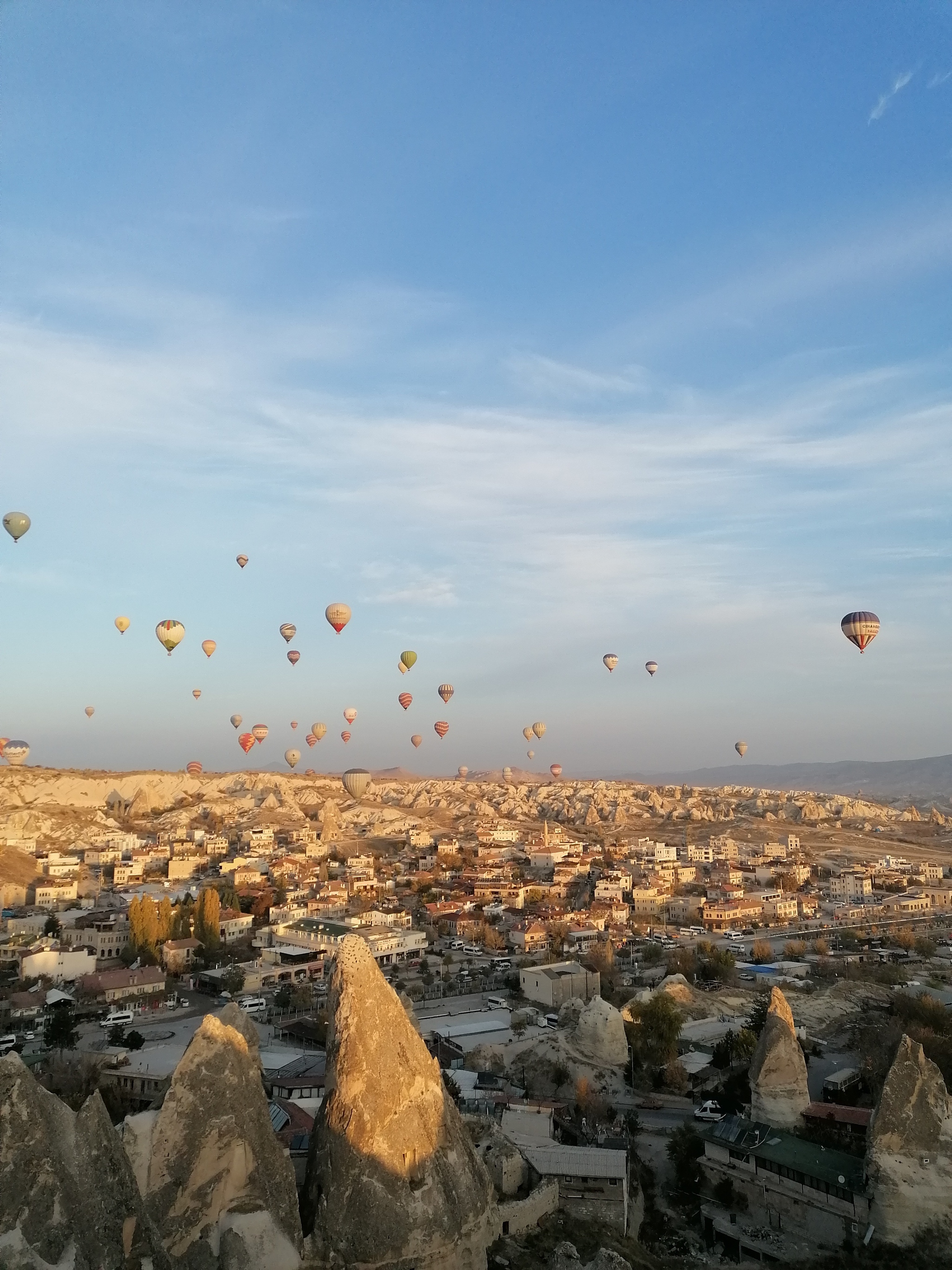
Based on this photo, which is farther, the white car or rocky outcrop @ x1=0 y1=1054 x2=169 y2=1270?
the white car

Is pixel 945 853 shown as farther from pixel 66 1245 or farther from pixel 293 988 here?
pixel 66 1245

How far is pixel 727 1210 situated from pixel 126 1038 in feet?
40.3

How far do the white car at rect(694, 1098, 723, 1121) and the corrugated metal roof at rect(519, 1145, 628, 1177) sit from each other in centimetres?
392

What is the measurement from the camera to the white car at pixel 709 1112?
1511cm

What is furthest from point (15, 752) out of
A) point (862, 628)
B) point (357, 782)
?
point (862, 628)

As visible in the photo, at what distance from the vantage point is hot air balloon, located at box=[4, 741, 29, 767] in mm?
49062

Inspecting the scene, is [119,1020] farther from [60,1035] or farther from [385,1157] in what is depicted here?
[385,1157]

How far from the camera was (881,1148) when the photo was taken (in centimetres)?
1112

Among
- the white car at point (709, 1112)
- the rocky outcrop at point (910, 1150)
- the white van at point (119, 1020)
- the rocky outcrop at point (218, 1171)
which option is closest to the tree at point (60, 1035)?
the white van at point (119, 1020)

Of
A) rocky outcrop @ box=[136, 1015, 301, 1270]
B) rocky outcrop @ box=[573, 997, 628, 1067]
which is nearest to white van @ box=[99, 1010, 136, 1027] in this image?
rocky outcrop @ box=[573, 997, 628, 1067]

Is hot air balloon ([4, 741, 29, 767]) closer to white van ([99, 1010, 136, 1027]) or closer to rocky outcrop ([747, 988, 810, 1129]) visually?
white van ([99, 1010, 136, 1027])

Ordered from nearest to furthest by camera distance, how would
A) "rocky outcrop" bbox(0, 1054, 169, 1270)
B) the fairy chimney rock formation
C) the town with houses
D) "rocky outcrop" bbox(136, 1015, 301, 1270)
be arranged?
"rocky outcrop" bbox(0, 1054, 169, 1270) → "rocky outcrop" bbox(136, 1015, 301, 1270) → the fairy chimney rock formation → the town with houses

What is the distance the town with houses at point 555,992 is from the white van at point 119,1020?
139mm

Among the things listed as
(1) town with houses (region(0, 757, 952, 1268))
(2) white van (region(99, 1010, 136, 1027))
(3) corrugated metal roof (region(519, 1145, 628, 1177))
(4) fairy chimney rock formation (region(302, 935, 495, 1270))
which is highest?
(4) fairy chimney rock formation (region(302, 935, 495, 1270))
